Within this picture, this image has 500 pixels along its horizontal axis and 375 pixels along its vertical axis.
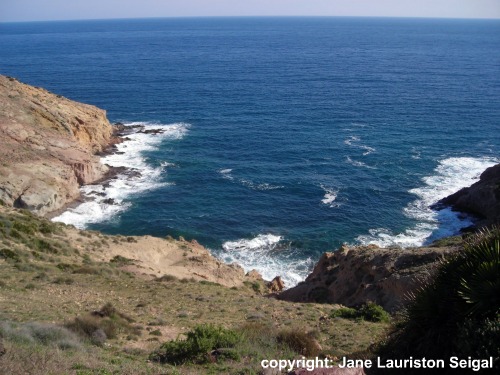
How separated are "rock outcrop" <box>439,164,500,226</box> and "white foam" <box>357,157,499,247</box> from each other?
1.25 m

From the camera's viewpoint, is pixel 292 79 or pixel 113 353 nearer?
pixel 113 353

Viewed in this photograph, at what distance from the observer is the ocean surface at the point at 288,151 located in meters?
47.9

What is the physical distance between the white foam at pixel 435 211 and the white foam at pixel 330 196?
669cm

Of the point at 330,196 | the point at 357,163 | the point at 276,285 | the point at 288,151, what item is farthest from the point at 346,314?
the point at 288,151

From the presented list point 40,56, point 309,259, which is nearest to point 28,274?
point 309,259

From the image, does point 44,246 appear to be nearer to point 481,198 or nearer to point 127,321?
point 127,321

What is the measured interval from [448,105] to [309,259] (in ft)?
189

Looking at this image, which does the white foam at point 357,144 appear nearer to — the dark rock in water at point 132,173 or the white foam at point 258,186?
the white foam at point 258,186

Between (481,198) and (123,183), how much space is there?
39518 mm

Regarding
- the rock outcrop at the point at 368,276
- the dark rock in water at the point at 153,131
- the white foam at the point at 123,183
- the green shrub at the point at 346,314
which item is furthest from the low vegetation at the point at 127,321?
the dark rock in water at the point at 153,131

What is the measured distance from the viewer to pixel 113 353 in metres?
14.9

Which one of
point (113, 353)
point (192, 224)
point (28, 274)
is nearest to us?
point (113, 353)

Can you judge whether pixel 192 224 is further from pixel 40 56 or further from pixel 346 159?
pixel 40 56

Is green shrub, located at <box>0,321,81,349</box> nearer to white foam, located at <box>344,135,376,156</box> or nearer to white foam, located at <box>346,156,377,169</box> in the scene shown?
white foam, located at <box>346,156,377,169</box>
